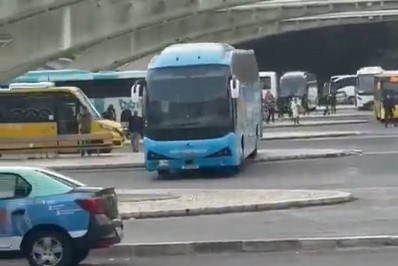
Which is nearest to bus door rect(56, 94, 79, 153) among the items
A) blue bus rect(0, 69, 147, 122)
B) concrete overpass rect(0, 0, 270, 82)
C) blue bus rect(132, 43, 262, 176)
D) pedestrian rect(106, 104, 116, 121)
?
pedestrian rect(106, 104, 116, 121)

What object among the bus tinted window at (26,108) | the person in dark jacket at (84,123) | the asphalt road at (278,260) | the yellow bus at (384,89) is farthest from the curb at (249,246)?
the yellow bus at (384,89)

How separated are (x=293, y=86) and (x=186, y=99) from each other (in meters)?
57.0

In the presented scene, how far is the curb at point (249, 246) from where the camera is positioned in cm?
1617

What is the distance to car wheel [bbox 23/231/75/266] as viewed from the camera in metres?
14.8

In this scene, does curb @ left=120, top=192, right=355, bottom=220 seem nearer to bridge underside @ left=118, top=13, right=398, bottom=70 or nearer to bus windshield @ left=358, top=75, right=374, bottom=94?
bus windshield @ left=358, top=75, right=374, bottom=94

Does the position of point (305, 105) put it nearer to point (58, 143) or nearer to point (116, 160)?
point (58, 143)

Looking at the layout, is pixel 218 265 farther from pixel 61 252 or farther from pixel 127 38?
pixel 127 38

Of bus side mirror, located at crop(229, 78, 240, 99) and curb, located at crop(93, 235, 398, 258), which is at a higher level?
bus side mirror, located at crop(229, 78, 240, 99)

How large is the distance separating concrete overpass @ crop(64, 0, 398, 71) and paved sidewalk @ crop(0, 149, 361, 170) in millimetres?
40709

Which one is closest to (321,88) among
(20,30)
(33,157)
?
(20,30)

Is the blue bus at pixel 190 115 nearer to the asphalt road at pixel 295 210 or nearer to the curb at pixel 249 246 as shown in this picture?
the asphalt road at pixel 295 210

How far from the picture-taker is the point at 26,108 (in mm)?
42188

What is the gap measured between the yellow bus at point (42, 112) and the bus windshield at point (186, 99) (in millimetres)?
11825

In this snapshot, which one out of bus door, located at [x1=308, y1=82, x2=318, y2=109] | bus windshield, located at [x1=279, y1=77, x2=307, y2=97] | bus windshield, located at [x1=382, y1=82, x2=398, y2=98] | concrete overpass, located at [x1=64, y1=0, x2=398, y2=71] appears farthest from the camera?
bus door, located at [x1=308, y1=82, x2=318, y2=109]
